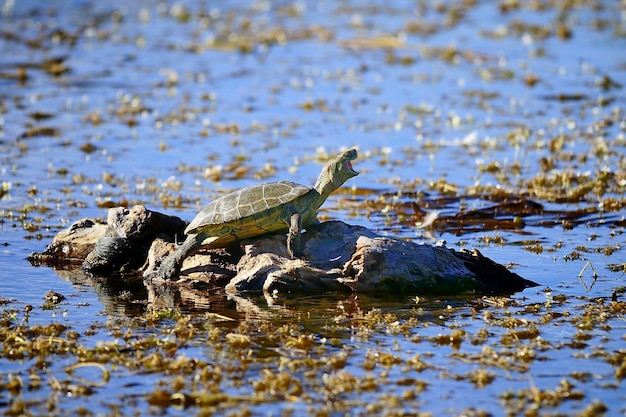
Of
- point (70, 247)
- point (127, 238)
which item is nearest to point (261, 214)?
point (127, 238)

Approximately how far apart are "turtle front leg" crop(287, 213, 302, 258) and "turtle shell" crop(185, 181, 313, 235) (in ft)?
0.30

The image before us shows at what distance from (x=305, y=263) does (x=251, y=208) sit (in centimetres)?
71

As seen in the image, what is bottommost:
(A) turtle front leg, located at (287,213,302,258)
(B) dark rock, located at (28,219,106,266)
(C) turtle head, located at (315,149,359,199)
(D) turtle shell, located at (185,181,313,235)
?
(B) dark rock, located at (28,219,106,266)

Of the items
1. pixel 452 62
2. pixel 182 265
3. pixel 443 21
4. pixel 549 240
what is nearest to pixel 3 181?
pixel 182 265

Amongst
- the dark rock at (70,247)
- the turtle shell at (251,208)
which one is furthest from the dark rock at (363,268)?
the dark rock at (70,247)

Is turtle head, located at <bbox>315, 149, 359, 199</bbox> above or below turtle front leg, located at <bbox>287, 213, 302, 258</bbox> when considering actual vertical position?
above

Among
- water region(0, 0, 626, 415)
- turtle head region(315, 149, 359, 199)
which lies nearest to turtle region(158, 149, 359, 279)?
turtle head region(315, 149, 359, 199)

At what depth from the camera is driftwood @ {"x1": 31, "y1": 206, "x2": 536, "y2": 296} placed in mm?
9312

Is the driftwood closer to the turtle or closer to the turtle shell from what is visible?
the turtle

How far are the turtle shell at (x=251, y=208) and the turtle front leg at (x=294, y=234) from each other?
0.30ft

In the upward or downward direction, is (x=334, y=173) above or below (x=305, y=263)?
above

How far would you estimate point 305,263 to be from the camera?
945cm

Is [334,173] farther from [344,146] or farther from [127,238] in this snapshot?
[344,146]

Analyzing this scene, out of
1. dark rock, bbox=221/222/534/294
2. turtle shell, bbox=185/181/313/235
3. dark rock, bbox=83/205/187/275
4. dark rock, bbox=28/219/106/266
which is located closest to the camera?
dark rock, bbox=221/222/534/294
